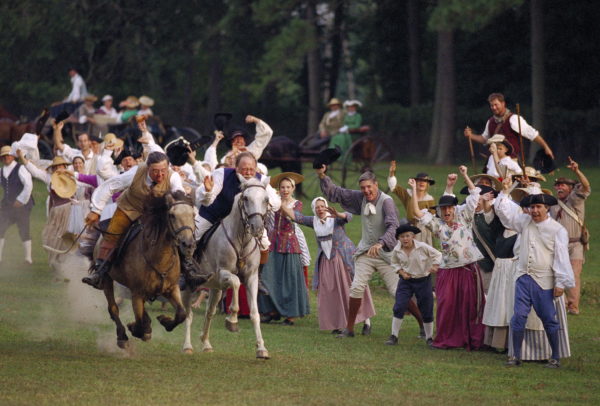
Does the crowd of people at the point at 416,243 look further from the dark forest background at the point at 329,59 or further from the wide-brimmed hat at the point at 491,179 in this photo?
the dark forest background at the point at 329,59

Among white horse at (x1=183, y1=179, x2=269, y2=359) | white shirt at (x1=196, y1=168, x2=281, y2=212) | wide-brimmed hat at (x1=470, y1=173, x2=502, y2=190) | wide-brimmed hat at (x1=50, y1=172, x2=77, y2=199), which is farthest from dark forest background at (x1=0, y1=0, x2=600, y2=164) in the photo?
white horse at (x1=183, y1=179, x2=269, y2=359)

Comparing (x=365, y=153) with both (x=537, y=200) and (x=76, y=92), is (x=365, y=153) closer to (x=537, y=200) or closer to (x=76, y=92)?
(x=76, y=92)

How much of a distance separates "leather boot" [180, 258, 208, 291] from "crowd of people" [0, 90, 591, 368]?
14mm

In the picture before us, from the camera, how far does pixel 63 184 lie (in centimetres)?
1833

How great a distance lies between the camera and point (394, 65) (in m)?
48.4

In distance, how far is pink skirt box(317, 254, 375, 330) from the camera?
14.8m

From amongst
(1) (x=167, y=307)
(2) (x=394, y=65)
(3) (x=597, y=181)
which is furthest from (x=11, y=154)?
(2) (x=394, y=65)

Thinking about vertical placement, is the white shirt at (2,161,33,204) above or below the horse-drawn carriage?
below

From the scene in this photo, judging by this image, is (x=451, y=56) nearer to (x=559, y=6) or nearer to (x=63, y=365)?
(x=559, y=6)

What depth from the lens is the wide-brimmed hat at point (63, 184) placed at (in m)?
18.2

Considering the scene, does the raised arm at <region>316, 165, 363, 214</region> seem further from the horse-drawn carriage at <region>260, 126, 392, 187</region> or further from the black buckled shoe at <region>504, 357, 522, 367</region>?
the horse-drawn carriage at <region>260, 126, 392, 187</region>

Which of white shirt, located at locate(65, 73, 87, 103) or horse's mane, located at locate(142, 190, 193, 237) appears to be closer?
horse's mane, located at locate(142, 190, 193, 237)

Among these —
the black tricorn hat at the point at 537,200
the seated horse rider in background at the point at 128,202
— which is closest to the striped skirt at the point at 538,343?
the black tricorn hat at the point at 537,200

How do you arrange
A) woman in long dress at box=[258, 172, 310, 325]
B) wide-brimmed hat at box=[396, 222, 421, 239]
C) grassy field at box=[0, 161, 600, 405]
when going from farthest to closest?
woman in long dress at box=[258, 172, 310, 325] → wide-brimmed hat at box=[396, 222, 421, 239] → grassy field at box=[0, 161, 600, 405]
